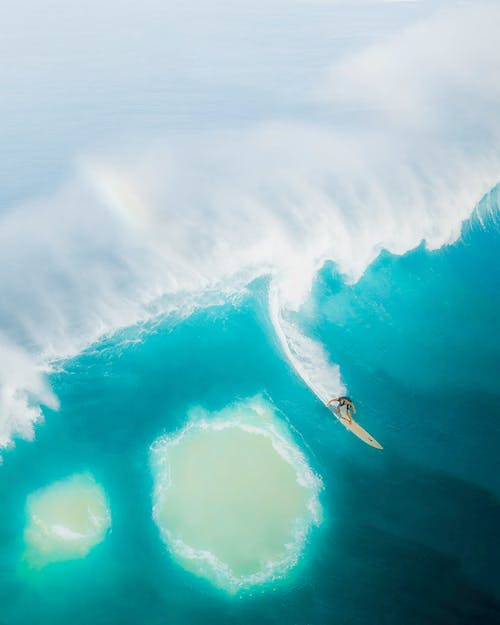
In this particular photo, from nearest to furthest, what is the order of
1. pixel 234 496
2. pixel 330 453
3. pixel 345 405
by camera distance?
1. pixel 234 496
2. pixel 330 453
3. pixel 345 405

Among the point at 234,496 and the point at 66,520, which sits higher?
the point at 66,520

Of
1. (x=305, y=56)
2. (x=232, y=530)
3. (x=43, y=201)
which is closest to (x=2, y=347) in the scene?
(x=43, y=201)

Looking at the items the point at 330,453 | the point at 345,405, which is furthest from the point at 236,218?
the point at 330,453

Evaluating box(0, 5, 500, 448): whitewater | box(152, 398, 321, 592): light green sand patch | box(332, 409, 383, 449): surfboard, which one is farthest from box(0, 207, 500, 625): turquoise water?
box(0, 5, 500, 448): whitewater

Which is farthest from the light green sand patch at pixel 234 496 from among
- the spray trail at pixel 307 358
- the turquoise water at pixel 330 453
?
the spray trail at pixel 307 358

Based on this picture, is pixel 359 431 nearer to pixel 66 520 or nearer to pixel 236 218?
pixel 66 520

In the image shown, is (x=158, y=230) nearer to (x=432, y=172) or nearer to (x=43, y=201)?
(x=43, y=201)

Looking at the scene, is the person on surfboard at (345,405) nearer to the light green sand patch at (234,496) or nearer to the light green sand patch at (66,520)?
the light green sand patch at (234,496)
